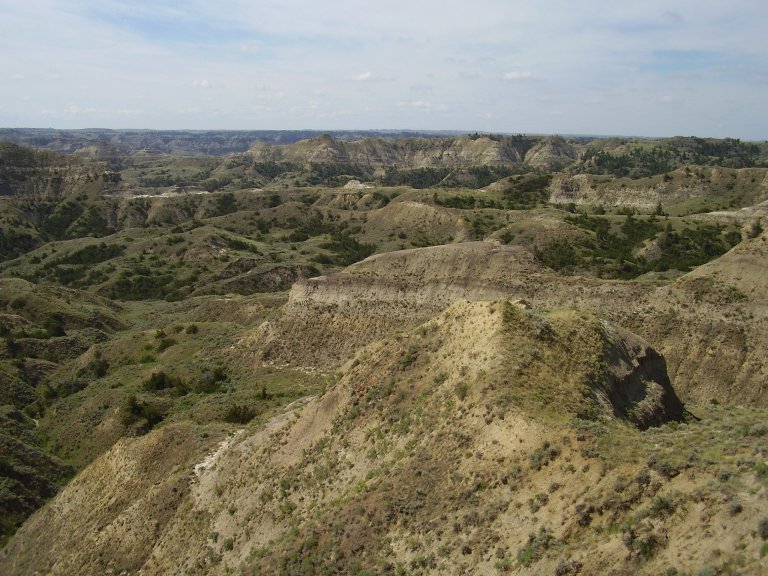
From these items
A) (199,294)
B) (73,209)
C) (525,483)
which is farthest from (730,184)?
(73,209)

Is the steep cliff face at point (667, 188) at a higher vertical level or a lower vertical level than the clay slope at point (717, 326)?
higher

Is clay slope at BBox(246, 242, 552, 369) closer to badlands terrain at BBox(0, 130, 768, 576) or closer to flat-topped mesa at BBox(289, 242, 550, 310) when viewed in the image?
flat-topped mesa at BBox(289, 242, 550, 310)

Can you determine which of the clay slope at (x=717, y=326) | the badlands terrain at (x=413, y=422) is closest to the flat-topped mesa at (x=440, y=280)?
the badlands terrain at (x=413, y=422)

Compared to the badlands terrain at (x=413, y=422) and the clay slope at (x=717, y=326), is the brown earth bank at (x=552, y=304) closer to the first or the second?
the clay slope at (x=717, y=326)

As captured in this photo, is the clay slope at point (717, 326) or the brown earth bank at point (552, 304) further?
the brown earth bank at point (552, 304)

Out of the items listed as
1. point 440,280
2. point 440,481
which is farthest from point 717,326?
point 440,481

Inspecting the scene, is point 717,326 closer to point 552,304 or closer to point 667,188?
point 552,304

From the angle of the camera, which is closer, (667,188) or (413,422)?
(413,422)

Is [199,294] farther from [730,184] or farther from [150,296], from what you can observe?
[730,184]

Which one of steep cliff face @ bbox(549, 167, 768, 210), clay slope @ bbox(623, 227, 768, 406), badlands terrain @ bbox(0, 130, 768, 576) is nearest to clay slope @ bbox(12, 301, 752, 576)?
badlands terrain @ bbox(0, 130, 768, 576)
